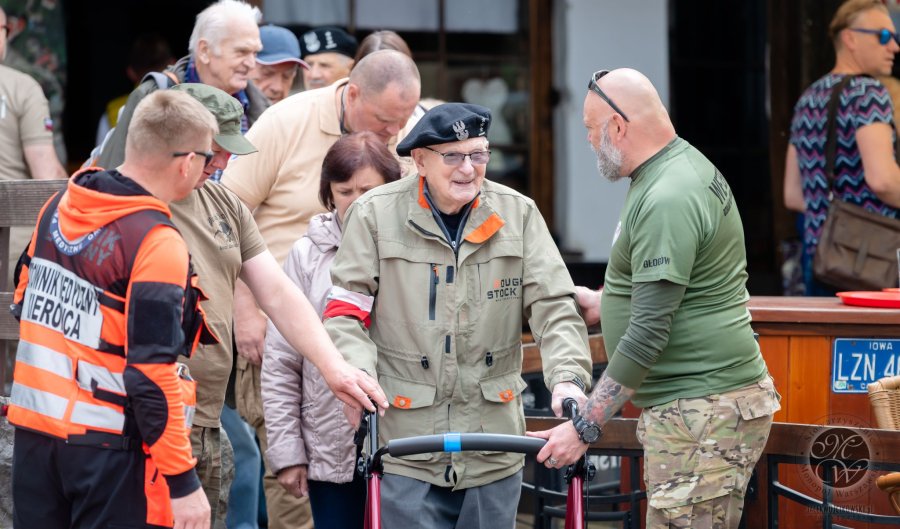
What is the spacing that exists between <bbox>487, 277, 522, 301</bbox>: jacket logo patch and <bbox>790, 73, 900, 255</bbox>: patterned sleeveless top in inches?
113

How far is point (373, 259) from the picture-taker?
143 inches

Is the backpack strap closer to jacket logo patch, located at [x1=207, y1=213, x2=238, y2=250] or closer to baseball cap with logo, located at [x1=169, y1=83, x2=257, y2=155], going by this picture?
baseball cap with logo, located at [x1=169, y1=83, x2=257, y2=155]

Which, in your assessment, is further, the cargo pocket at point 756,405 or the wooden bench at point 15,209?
the wooden bench at point 15,209

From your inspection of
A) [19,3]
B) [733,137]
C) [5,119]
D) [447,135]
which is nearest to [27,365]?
[447,135]

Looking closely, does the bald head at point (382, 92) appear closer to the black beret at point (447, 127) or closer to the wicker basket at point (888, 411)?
the black beret at point (447, 127)

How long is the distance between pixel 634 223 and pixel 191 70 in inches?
96.9

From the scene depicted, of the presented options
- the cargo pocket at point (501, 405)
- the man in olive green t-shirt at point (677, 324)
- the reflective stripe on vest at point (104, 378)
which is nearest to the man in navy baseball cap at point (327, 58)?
the man in olive green t-shirt at point (677, 324)

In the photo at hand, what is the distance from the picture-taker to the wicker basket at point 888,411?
14.3 feet

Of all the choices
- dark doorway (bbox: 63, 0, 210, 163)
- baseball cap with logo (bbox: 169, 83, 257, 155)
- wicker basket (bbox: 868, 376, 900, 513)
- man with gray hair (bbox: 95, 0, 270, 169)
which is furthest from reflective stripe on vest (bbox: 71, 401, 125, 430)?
dark doorway (bbox: 63, 0, 210, 163)

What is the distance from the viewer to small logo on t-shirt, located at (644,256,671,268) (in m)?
3.47

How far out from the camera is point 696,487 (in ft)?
11.9

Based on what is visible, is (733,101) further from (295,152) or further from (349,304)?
(349,304)

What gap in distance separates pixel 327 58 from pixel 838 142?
2.45 m

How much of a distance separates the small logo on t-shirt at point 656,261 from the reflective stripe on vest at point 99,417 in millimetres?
1428
